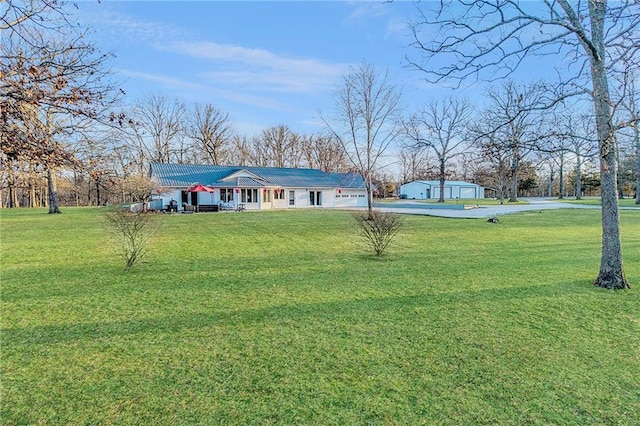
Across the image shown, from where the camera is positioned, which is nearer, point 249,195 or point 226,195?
point 226,195

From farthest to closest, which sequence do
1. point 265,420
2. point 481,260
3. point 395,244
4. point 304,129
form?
point 304,129, point 395,244, point 481,260, point 265,420

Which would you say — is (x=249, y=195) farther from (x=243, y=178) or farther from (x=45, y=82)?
(x=45, y=82)

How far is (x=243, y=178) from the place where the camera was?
3288 centimetres

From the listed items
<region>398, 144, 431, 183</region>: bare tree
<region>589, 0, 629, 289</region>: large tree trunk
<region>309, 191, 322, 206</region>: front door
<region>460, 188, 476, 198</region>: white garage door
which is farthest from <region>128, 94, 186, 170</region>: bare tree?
<region>460, 188, 476, 198</region>: white garage door

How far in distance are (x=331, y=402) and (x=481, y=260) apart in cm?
677

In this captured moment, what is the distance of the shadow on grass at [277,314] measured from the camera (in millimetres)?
4043

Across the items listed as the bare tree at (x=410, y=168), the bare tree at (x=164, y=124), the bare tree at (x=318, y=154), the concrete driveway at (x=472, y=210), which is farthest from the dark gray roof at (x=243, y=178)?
the bare tree at (x=410, y=168)

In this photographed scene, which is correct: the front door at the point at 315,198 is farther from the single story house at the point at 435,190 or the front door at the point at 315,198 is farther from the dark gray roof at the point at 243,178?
the single story house at the point at 435,190

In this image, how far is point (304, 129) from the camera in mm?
51281

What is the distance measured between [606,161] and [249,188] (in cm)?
2931

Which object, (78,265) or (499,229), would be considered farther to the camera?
(499,229)

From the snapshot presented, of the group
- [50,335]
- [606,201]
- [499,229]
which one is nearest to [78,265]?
[50,335]

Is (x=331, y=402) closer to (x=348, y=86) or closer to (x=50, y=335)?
(x=50, y=335)

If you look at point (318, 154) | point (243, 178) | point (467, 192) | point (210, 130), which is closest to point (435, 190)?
point (467, 192)
